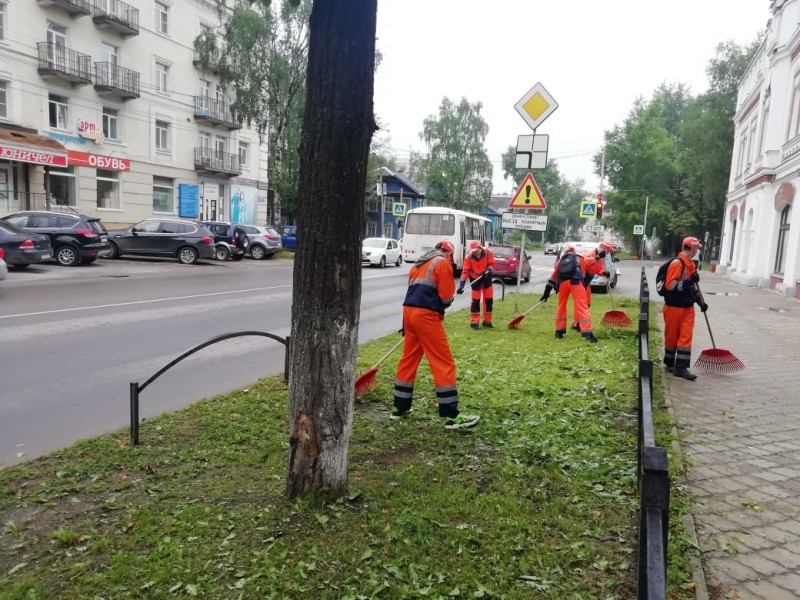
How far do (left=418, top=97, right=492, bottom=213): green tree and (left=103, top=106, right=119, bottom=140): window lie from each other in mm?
38215

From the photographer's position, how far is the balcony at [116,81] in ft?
85.1

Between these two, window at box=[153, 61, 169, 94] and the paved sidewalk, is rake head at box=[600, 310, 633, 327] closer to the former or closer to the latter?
the paved sidewalk

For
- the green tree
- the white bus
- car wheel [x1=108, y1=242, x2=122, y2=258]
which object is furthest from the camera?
the green tree

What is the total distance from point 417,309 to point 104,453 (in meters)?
2.66

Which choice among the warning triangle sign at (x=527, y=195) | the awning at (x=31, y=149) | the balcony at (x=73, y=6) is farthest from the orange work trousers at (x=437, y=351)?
the balcony at (x=73, y=6)

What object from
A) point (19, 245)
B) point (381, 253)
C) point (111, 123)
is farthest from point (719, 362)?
point (111, 123)

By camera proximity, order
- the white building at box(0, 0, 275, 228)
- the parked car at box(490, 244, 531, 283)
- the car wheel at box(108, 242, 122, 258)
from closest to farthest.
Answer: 1. the car wheel at box(108, 242, 122, 258)
2. the parked car at box(490, 244, 531, 283)
3. the white building at box(0, 0, 275, 228)

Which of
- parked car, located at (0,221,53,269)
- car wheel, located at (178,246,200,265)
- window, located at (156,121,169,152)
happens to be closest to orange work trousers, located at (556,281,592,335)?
parked car, located at (0,221,53,269)

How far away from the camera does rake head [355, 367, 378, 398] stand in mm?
5750

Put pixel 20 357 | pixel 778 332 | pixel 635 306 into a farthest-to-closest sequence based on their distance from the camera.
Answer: pixel 635 306
pixel 778 332
pixel 20 357

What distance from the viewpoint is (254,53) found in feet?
102

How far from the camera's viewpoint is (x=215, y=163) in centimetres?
3294

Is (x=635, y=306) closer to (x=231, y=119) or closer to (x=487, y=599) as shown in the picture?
(x=487, y=599)

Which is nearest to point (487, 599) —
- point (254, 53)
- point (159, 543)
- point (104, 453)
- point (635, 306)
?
point (159, 543)
